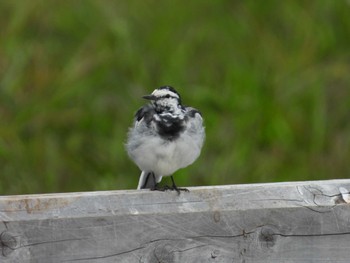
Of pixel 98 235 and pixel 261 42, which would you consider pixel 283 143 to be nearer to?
pixel 261 42

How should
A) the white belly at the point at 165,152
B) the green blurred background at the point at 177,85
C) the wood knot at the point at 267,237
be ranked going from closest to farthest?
the wood knot at the point at 267,237, the white belly at the point at 165,152, the green blurred background at the point at 177,85

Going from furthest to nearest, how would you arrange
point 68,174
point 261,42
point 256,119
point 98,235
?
point 261,42 < point 256,119 < point 68,174 < point 98,235

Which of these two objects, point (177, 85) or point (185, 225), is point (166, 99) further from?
point (177, 85)

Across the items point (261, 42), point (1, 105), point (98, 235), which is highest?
point (261, 42)

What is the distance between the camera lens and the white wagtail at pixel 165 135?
505 cm

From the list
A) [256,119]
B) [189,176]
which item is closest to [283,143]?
[256,119]

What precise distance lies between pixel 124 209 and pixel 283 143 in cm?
418

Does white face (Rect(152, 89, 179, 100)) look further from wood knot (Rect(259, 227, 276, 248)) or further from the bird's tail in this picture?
wood knot (Rect(259, 227, 276, 248))

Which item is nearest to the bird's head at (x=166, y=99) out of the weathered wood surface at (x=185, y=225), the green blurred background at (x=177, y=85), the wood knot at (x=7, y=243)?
the weathered wood surface at (x=185, y=225)

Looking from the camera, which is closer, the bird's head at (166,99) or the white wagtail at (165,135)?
the white wagtail at (165,135)

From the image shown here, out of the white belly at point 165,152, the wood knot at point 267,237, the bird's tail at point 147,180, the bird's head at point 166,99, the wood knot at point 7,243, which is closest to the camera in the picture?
the wood knot at point 7,243

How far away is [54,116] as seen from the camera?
24.8ft

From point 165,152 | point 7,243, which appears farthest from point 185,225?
point 165,152

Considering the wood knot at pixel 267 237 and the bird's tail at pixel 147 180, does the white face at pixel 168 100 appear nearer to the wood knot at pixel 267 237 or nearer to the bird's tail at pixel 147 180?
the bird's tail at pixel 147 180
